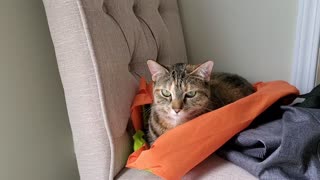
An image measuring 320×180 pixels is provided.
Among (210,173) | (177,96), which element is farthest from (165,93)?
(210,173)

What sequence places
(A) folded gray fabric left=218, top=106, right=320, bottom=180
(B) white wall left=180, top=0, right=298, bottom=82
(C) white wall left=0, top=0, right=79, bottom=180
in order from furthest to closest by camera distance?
1. (B) white wall left=180, top=0, right=298, bottom=82
2. (C) white wall left=0, top=0, right=79, bottom=180
3. (A) folded gray fabric left=218, top=106, right=320, bottom=180

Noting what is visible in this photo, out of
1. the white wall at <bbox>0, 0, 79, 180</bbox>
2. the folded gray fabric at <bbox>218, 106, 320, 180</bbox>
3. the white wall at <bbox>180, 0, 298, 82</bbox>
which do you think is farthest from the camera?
the white wall at <bbox>180, 0, 298, 82</bbox>

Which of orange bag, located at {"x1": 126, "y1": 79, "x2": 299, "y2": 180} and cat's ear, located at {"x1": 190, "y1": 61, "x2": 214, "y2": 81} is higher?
cat's ear, located at {"x1": 190, "y1": 61, "x2": 214, "y2": 81}

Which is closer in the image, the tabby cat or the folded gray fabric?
the folded gray fabric

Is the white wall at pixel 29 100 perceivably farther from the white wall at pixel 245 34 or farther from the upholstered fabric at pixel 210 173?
the white wall at pixel 245 34

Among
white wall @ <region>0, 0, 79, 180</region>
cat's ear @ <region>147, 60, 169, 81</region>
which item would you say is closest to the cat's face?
cat's ear @ <region>147, 60, 169, 81</region>

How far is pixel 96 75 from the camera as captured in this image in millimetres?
603

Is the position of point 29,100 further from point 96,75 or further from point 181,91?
point 181,91

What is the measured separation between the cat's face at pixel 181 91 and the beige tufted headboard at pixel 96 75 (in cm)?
7

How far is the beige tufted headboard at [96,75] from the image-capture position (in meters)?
0.60

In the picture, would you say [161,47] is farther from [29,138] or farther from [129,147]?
[29,138]

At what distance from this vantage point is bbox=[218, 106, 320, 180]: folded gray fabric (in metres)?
0.56

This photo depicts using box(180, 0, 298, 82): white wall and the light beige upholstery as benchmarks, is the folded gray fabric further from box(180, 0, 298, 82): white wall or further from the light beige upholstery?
box(180, 0, 298, 82): white wall

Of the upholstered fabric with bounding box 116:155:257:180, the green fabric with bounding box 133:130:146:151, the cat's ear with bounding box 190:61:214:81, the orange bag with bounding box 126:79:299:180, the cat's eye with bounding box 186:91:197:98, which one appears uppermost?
the cat's ear with bounding box 190:61:214:81
